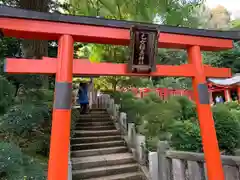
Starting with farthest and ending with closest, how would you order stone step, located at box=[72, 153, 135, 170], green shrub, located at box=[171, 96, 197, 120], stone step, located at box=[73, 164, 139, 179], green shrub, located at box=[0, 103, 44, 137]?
1. green shrub, located at box=[171, 96, 197, 120]
2. stone step, located at box=[72, 153, 135, 170]
3. stone step, located at box=[73, 164, 139, 179]
4. green shrub, located at box=[0, 103, 44, 137]

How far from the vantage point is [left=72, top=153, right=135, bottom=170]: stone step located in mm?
5121

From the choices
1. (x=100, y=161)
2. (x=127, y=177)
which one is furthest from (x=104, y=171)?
(x=127, y=177)

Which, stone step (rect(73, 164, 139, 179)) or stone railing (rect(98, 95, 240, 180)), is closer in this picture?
stone railing (rect(98, 95, 240, 180))

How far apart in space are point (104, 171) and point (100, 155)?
2.47ft

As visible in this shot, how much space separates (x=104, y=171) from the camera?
16.7 feet

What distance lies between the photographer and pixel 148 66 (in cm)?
295

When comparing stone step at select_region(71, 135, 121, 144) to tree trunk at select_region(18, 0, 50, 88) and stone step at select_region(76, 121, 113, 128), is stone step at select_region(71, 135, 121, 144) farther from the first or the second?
tree trunk at select_region(18, 0, 50, 88)

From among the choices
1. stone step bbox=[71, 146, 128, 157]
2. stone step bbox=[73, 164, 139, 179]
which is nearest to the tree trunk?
stone step bbox=[71, 146, 128, 157]

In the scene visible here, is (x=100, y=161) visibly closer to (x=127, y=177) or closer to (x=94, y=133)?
(x=127, y=177)

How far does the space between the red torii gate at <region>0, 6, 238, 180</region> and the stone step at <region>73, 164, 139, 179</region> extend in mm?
2615

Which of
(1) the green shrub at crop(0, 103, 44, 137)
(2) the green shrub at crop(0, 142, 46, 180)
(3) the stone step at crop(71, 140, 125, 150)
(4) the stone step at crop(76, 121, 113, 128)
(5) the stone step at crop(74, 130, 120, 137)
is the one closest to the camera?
(2) the green shrub at crop(0, 142, 46, 180)

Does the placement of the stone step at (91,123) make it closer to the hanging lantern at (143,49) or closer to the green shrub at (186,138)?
the green shrub at (186,138)

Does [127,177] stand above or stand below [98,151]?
below

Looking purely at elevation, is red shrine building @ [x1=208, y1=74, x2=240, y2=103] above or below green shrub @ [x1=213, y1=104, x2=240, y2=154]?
above
